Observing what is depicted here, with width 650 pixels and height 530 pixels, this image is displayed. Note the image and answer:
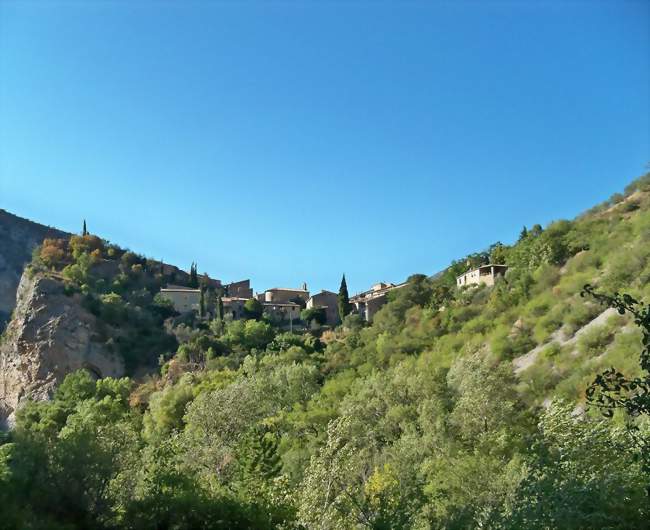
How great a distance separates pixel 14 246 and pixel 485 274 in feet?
259

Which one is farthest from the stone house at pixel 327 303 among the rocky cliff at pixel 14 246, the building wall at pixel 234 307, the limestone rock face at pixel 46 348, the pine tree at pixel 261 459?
the pine tree at pixel 261 459

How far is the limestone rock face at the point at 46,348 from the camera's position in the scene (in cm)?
5769

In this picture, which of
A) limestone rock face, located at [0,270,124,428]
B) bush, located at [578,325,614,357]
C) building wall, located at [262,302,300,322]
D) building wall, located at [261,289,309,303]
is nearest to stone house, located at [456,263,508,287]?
bush, located at [578,325,614,357]

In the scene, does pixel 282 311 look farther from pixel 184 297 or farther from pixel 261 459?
pixel 261 459

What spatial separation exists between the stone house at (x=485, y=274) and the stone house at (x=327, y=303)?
27.4 m

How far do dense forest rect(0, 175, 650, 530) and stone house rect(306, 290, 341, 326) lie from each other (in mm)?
9949

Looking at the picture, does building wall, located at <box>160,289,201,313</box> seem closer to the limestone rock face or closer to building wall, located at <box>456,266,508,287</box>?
the limestone rock face

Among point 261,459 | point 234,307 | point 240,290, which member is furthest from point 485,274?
point 240,290

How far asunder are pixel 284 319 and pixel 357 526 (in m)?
66.3

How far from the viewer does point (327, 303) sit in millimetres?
85750

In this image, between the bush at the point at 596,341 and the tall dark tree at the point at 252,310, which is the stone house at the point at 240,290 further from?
the bush at the point at 596,341

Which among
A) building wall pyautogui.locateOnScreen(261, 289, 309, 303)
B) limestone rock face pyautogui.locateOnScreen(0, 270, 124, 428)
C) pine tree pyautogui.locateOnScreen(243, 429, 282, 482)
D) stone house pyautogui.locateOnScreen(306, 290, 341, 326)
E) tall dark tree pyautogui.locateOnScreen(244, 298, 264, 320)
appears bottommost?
pine tree pyautogui.locateOnScreen(243, 429, 282, 482)

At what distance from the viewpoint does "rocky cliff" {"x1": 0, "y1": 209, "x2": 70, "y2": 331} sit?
94.9 meters

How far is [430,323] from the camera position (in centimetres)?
4953
